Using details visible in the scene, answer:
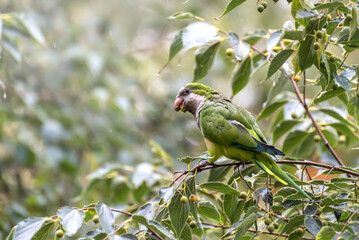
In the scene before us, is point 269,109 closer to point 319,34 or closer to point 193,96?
point 193,96

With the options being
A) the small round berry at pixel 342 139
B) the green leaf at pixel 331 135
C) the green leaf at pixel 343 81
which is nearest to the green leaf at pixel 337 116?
the green leaf at pixel 331 135

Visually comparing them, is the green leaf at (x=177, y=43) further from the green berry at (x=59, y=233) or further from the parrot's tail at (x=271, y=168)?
the green berry at (x=59, y=233)

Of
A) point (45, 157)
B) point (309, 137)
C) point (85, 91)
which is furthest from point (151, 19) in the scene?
point (309, 137)

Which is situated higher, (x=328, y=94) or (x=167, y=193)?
(x=328, y=94)

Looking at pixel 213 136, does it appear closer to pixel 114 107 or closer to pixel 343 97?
pixel 343 97

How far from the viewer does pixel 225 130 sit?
202cm

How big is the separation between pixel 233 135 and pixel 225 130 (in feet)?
0.16

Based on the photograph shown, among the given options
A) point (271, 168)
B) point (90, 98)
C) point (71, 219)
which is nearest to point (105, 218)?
point (71, 219)

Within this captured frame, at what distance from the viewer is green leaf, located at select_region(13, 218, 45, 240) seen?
145cm

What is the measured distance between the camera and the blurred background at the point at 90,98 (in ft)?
12.5

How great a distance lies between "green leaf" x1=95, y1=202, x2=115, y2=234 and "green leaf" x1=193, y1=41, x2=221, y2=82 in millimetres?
821

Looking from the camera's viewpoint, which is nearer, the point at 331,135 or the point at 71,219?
the point at 71,219

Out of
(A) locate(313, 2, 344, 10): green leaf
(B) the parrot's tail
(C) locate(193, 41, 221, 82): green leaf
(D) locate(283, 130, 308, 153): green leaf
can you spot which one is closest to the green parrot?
(B) the parrot's tail

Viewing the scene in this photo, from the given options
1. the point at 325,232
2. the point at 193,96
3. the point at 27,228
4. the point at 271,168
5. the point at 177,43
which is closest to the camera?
the point at 325,232
